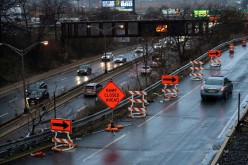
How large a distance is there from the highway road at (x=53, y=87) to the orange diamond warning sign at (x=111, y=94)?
53.1ft

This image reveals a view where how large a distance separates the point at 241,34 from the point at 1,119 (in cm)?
6999

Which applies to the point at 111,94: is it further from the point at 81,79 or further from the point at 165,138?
the point at 81,79

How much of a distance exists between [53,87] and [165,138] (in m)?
36.0

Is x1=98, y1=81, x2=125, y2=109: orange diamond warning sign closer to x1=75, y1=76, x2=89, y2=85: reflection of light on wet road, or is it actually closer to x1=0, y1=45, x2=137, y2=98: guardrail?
x1=0, y1=45, x2=137, y2=98: guardrail

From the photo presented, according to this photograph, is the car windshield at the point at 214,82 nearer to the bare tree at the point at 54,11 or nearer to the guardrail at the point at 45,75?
the guardrail at the point at 45,75

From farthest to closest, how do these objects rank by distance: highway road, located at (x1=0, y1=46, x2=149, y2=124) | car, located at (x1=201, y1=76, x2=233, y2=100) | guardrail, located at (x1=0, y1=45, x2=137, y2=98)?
guardrail, located at (x1=0, y1=45, x2=137, y2=98) < highway road, located at (x1=0, y1=46, x2=149, y2=124) < car, located at (x1=201, y1=76, x2=233, y2=100)

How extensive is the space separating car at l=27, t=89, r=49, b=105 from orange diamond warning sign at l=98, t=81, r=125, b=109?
22.7m

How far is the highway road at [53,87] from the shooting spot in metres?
42.5

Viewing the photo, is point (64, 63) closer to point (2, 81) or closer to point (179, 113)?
point (2, 81)

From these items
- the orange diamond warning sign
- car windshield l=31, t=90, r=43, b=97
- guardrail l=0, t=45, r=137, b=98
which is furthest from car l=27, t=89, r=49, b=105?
the orange diamond warning sign

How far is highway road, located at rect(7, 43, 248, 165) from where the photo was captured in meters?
18.4

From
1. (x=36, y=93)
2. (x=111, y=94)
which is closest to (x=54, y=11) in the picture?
(x=36, y=93)

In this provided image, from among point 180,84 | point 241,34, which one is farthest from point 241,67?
point 241,34

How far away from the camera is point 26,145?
64.1 feet
